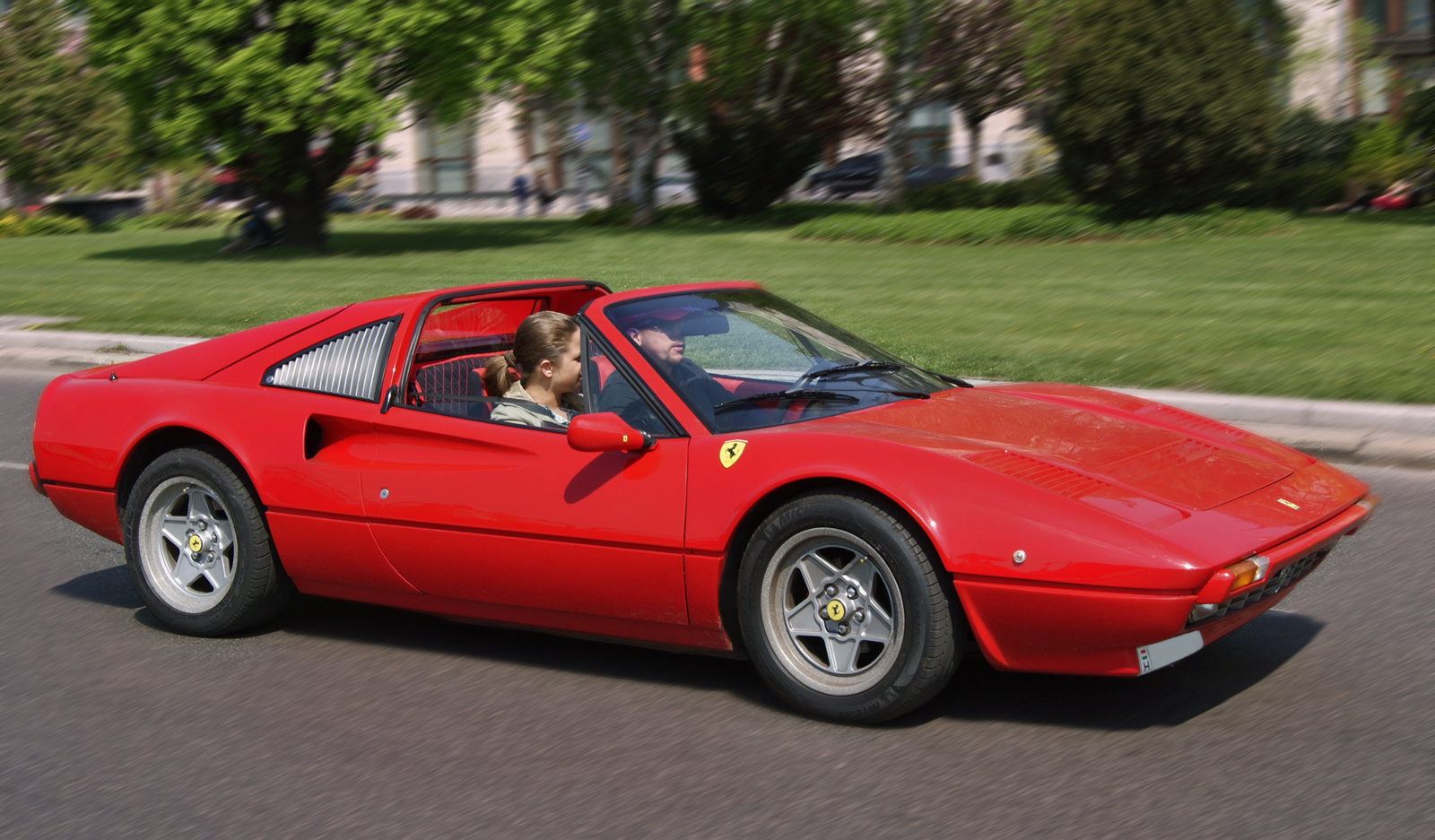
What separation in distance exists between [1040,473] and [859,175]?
116 feet

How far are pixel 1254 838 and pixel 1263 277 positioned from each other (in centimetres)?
1175

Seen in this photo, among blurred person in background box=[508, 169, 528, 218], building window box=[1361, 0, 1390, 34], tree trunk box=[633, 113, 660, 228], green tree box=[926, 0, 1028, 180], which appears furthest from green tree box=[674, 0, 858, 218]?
blurred person in background box=[508, 169, 528, 218]

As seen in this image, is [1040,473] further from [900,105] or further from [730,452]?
[900,105]

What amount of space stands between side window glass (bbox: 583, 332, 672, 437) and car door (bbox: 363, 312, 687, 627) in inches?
5.4

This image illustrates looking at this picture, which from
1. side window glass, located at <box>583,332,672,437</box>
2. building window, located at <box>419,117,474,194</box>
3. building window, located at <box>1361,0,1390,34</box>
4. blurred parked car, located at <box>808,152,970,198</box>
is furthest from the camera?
building window, located at <box>419,117,474,194</box>

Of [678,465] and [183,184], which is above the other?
[183,184]

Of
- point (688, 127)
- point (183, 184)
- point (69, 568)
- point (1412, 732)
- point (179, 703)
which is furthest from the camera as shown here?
point (183, 184)

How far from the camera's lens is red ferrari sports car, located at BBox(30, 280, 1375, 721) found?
367cm

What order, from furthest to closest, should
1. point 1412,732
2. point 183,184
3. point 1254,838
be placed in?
point 183,184 < point 1412,732 < point 1254,838

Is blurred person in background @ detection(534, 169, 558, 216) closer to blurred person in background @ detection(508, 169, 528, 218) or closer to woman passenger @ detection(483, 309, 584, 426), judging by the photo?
blurred person in background @ detection(508, 169, 528, 218)

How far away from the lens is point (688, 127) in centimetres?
2942

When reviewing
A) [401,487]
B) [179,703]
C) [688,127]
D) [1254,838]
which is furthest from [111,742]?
[688,127]

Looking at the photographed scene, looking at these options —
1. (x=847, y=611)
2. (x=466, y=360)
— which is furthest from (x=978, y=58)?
(x=847, y=611)

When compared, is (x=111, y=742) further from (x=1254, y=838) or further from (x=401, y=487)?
(x=1254, y=838)
